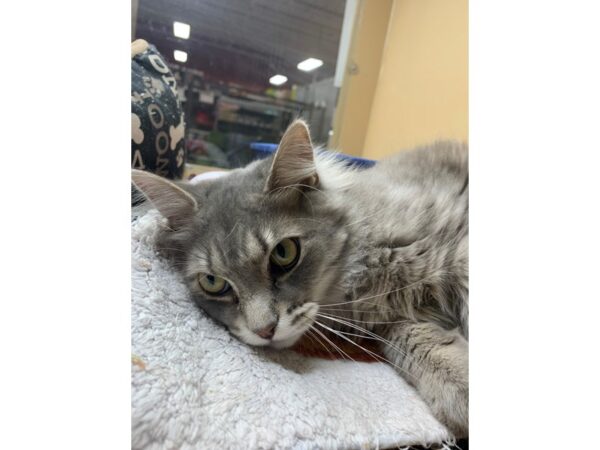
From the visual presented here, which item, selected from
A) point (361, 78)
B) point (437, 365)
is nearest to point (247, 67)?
point (361, 78)

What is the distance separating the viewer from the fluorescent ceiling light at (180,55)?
400 cm

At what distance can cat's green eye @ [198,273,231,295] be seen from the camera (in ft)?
3.56

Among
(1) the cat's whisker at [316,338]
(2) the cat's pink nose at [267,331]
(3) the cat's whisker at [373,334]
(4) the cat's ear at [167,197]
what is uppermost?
(4) the cat's ear at [167,197]

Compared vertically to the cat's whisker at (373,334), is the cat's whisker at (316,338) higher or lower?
lower

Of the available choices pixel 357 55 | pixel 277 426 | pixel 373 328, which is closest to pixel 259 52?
pixel 357 55

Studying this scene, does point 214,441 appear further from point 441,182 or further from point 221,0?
point 221,0

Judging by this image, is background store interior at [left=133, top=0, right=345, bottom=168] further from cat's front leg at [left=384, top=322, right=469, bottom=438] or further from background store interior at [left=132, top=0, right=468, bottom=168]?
cat's front leg at [left=384, top=322, right=469, bottom=438]

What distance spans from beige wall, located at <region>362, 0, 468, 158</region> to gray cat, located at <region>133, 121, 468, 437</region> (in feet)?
3.58

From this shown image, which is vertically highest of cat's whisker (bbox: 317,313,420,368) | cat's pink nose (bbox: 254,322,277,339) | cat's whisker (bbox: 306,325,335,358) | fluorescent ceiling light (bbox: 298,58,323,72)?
fluorescent ceiling light (bbox: 298,58,323,72)

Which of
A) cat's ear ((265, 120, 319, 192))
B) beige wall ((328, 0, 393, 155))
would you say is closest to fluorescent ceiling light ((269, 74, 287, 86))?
beige wall ((328, 0, 393, 155))

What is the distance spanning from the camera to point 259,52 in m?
4.30

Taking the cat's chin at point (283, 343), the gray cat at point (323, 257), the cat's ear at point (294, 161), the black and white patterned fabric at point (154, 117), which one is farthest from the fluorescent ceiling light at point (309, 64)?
the cat's chin at point (283, 343)

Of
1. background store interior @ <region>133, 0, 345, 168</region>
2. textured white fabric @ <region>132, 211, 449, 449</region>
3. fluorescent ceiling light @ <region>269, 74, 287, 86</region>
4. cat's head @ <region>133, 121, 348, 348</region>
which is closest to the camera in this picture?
textured white fabric @ <region>132, 211, 449, 449</region>

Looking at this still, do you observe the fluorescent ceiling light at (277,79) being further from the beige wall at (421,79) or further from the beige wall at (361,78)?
the beige wall at (421,79)
